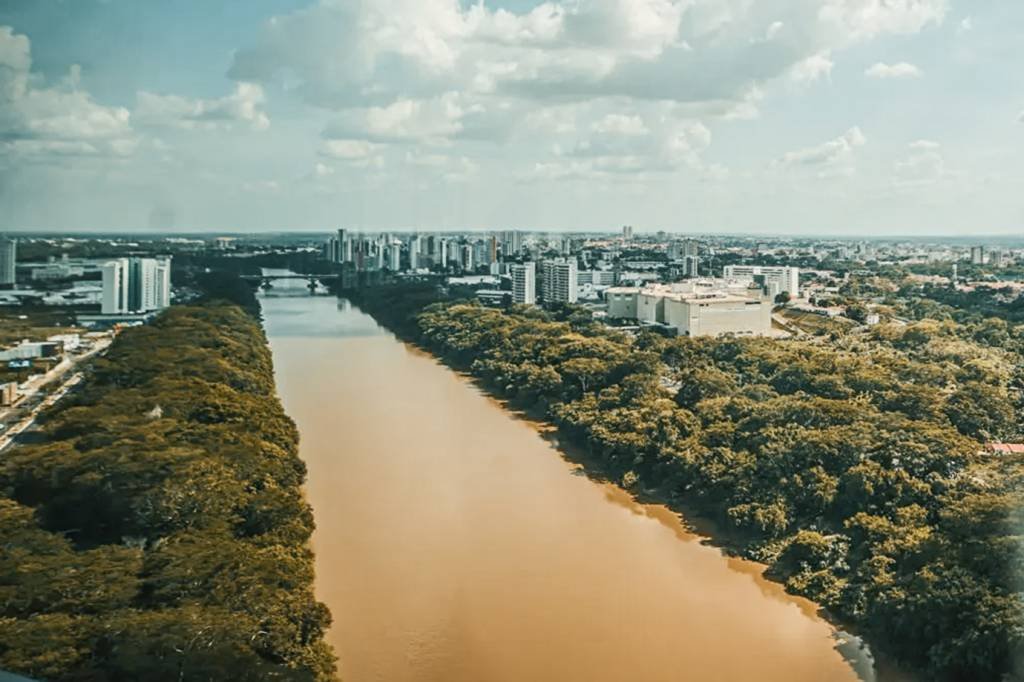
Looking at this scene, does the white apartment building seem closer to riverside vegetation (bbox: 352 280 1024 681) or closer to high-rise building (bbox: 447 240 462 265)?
riverside vegetation (bbox: 352 280 1024 681)

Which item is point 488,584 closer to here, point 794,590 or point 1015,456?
point 794,590

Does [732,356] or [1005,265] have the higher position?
[1005,265]

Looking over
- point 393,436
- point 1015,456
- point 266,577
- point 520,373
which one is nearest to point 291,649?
point 266,577

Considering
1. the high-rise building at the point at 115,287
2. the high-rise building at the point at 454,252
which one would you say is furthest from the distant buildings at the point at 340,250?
the high-rise building at the point at 115,287

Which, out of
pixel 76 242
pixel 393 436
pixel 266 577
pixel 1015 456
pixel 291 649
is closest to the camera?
pixel 291 649

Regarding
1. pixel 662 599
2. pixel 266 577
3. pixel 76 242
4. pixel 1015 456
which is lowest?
pixel 662 599

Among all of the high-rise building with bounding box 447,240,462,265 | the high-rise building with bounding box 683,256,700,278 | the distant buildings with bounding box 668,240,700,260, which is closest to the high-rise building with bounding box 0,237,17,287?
the high-rise building with bounding box 683,256,700,278
